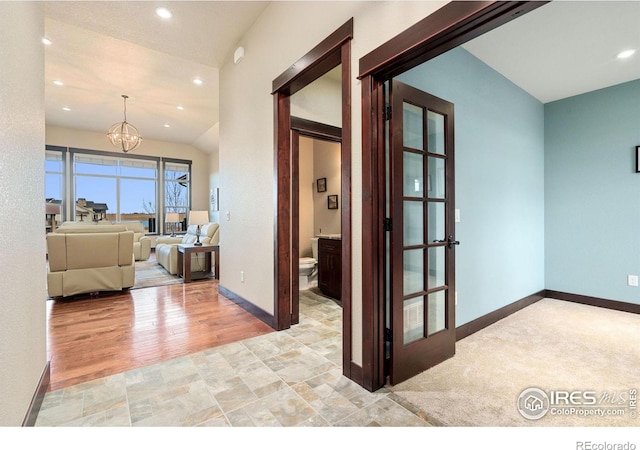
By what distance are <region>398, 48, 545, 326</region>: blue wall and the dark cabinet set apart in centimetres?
155

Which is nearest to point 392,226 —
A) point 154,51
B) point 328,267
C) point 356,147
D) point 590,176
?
point 356,147

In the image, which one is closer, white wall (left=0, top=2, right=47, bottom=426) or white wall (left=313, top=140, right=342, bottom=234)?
white wall (left=0, top=2, right=47, bottom=426)

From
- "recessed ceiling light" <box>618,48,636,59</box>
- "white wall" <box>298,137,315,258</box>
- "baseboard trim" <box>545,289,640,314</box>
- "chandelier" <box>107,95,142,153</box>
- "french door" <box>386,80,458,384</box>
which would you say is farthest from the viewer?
"chandelier" <box>107,95,142,153</box>

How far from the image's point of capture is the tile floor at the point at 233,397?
1.54 m

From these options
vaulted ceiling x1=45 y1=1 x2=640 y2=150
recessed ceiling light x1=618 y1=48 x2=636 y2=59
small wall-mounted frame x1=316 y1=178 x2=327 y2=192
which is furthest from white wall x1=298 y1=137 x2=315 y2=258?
recessed ceiling light x1=618 y1=48 x2=636 y2=59

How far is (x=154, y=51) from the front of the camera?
3.80 meters

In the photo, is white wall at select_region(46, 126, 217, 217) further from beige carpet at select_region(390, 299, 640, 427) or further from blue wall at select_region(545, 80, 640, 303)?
beige carpet at select_region(390, 299, 640, 427)

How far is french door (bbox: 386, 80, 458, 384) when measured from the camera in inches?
73.1

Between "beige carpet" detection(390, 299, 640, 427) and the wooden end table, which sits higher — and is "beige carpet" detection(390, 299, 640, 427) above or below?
below

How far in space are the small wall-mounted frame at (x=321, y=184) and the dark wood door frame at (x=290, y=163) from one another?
207 cm

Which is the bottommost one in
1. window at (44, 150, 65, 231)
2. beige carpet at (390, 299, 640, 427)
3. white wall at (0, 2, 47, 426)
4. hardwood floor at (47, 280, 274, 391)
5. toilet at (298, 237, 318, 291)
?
beige carpet at (390, 299, 640, 427)

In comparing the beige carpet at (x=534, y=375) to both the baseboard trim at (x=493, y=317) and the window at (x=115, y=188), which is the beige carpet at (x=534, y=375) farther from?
the window at (x=115, y=188)

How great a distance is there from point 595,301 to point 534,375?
248cm
